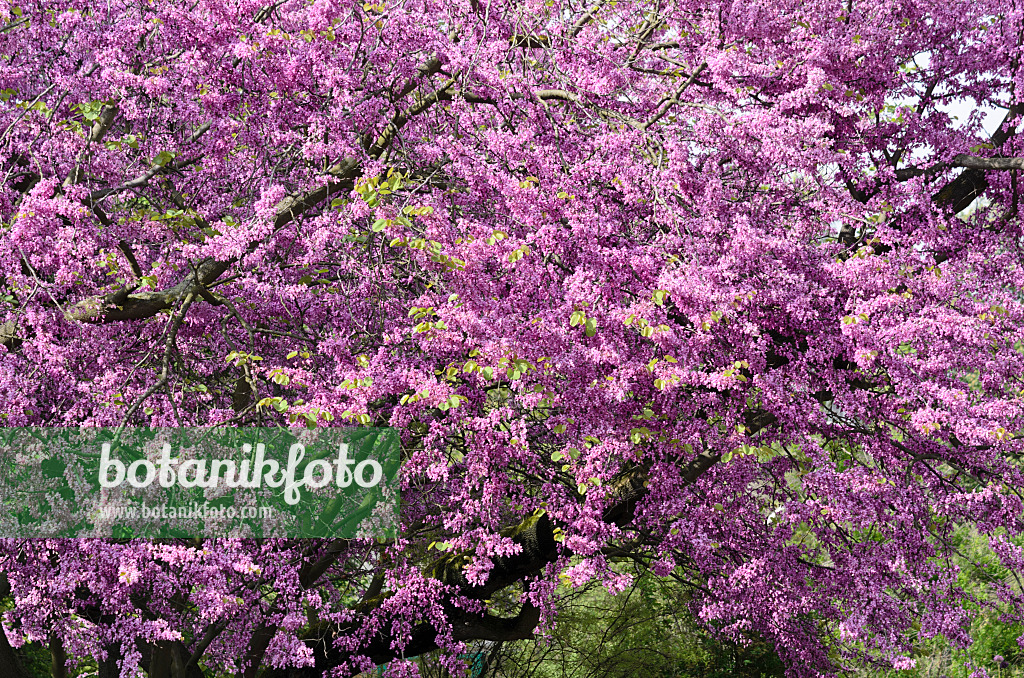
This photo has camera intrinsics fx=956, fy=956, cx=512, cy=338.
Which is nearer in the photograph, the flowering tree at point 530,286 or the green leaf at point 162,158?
the flowering tree at point 530,286

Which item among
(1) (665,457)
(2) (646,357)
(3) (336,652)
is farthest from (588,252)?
(3) (336,652)

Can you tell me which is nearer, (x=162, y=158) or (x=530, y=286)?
(x=530, y=286)

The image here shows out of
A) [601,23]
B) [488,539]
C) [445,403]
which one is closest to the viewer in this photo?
[445,403]

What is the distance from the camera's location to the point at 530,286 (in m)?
6.76

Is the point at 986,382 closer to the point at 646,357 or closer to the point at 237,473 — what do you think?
the point at 646,357

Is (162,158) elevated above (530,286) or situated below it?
above

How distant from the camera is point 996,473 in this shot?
776 centimetres

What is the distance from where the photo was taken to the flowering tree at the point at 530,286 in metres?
6.68

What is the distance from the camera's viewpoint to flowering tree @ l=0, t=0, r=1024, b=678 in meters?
6.68

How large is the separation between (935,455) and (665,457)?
2274 mm

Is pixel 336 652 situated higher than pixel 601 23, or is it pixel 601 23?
pixel 601 23

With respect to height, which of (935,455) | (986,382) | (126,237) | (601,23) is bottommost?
(935,455)

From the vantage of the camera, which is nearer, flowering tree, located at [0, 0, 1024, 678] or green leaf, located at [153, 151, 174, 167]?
flowering tree, located at [0, 0, 1024, 678]

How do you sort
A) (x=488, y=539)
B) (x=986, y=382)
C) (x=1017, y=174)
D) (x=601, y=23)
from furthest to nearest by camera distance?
(x=601, y=23)
(x=1017, y=174)
(x=986, y=382)
(x=488, y=539)
